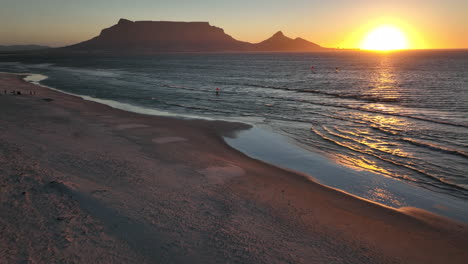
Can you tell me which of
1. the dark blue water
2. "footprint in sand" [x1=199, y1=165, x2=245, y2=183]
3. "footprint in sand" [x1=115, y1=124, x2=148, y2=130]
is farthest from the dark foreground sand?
the dark blue water

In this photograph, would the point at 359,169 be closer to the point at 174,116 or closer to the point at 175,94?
the point at 174,116

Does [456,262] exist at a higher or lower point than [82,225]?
lower

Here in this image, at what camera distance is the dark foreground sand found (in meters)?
6.42

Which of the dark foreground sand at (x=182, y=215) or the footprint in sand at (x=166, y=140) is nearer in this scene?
the dark foreground sand at (x=182, y=215)

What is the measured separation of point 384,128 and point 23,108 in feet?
81.4

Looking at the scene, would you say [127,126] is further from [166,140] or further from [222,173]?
[222,173]

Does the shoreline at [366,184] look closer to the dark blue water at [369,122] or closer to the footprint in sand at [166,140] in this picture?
the dark blue water at [369,122]

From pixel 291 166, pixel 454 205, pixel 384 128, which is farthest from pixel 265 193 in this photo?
pixel 384 128

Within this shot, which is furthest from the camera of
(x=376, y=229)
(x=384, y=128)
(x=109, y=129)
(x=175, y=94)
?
(x=175, y=94)

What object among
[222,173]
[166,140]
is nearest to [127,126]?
[166,140]

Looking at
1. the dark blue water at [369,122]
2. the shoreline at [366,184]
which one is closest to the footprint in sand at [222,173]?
the shoreline at [366,184]

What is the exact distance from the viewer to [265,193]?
32.4 feet

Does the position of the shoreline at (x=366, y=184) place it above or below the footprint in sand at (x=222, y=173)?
below

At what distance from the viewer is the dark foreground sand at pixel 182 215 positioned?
253 inches
